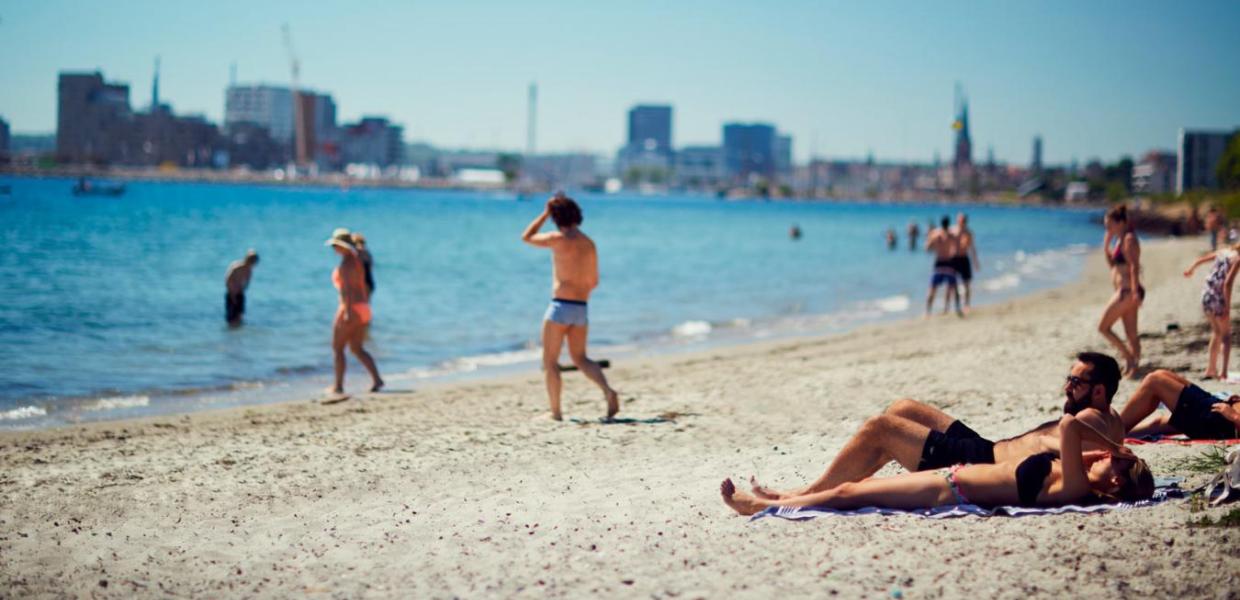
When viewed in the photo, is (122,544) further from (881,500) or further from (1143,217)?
(1143,217)

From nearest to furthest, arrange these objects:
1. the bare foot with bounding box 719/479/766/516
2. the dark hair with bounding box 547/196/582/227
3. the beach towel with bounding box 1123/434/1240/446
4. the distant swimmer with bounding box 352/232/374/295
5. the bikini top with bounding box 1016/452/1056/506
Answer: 1. the bikini top with bounding box 1016/452/1056/506
2. the bare foot with bounding box 719/479/766/516
3. the beach towel with bounding box 1123/434/1240/446
4. the dark hair with bounding box 547/196/582/227
5. the distant swimmer with bounding box 352/232/374/295

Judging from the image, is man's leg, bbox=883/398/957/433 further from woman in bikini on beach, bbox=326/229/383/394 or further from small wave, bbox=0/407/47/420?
small wave, bbox=0/407/47/420

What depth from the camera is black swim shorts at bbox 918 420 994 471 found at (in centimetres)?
485

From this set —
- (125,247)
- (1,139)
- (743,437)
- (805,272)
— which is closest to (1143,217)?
(805,272)

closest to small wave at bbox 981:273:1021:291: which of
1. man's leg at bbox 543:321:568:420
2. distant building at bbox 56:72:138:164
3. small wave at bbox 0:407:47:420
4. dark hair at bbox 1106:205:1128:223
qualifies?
dark hair at bbox 1106:205:1128:223

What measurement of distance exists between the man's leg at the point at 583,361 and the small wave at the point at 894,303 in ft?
45.6

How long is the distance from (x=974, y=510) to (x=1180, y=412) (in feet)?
6.96

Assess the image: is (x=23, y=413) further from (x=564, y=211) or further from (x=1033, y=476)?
(x=1033, y=476)

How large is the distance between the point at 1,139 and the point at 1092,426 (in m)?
111

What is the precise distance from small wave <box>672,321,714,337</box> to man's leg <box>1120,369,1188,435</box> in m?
10.6

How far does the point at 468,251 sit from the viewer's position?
40.8 metres

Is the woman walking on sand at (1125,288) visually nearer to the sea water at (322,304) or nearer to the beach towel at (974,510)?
the beach towel at (974,510)

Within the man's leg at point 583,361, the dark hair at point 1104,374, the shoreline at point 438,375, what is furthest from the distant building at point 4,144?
the dark hair at point 1104,374

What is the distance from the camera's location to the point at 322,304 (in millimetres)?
19531
